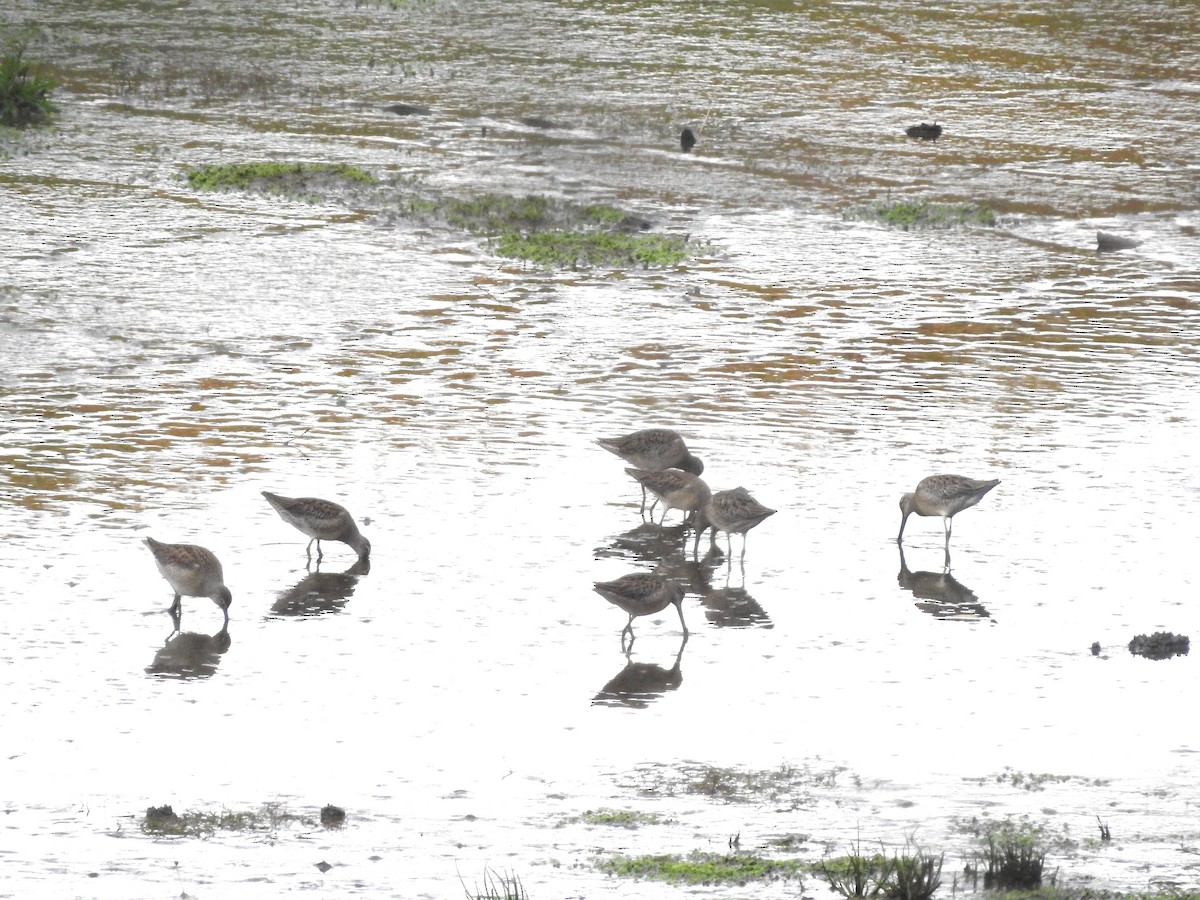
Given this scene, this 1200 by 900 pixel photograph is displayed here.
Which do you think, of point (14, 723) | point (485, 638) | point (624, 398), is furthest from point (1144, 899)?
point (624, 398)

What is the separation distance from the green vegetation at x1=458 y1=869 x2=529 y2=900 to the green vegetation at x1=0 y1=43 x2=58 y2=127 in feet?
71.5

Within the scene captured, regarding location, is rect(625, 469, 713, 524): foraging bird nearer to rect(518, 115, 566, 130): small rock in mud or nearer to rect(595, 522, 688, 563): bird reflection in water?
rect(595, 522, 688, 563): bird reflection in water

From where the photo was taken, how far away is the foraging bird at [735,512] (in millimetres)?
12031

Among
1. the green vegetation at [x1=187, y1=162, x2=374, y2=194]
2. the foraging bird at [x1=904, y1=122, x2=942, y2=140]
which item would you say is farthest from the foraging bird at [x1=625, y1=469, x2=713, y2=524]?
the foraging bird at [x1=904, y1=122, x2=942, y2=140]

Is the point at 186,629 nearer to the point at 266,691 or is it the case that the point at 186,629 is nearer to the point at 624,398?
the point at 266,691

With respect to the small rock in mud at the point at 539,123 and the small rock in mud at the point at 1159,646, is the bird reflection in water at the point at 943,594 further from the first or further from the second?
the small rock in mud at the point at 539,123

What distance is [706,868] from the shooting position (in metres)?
7.77

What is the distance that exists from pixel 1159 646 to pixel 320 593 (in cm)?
527

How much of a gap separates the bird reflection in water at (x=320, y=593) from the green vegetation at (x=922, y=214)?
42.2ft

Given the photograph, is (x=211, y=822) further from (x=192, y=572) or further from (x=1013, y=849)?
(x=1013, y=849)

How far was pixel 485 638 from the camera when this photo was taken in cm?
1084

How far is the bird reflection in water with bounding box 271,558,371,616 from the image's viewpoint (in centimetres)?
1139

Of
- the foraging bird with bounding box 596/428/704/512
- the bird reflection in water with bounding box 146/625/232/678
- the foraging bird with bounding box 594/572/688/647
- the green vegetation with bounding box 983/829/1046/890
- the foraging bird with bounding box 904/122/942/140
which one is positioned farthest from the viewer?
the foraging bird with bounding box 904/122/942/140

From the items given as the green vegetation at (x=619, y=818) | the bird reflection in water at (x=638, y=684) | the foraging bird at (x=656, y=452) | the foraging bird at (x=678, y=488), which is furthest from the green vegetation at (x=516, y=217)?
the green vegetation at (x=619, y=818)
